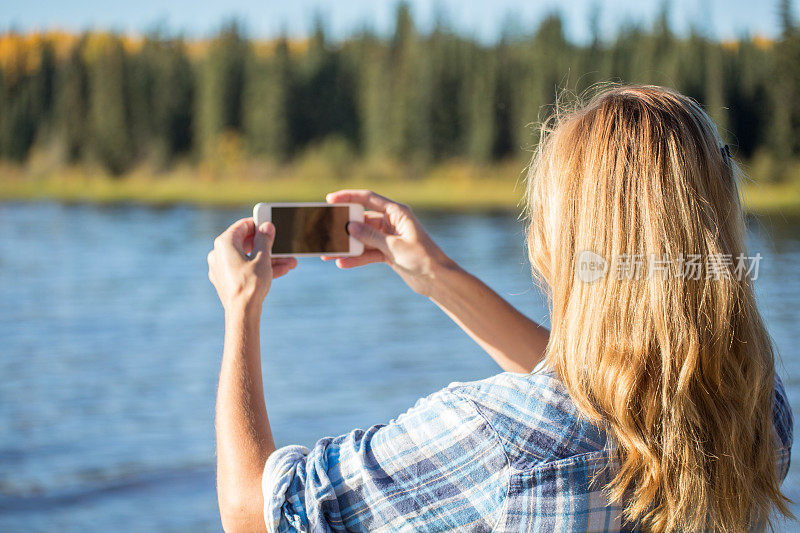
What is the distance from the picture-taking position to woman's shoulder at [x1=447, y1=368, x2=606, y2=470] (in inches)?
35.3

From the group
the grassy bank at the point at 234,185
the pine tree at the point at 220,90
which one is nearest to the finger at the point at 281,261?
the grassy bank at the point at 234,185

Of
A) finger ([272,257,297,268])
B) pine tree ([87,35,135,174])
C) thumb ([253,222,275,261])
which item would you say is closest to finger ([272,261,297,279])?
finger ([272,257,297,268])

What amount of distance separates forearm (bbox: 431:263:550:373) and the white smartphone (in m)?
0.18

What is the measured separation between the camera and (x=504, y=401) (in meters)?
0.92

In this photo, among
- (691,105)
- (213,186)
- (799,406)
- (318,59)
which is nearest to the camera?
(691,105)

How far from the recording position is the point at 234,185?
26.3 meters

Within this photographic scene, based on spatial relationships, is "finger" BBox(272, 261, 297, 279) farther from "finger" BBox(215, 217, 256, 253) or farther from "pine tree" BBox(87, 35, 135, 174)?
"pine tree" BBox(87, 35, 135, 174)

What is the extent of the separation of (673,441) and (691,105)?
17.3 inches

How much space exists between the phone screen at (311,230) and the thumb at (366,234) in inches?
0.7

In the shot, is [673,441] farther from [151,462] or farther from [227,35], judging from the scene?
[227,35]

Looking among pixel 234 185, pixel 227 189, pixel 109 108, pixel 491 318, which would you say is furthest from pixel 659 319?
pixel 109 108

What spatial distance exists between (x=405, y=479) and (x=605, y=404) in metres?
0.26

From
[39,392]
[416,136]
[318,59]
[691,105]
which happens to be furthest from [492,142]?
[691,105]
